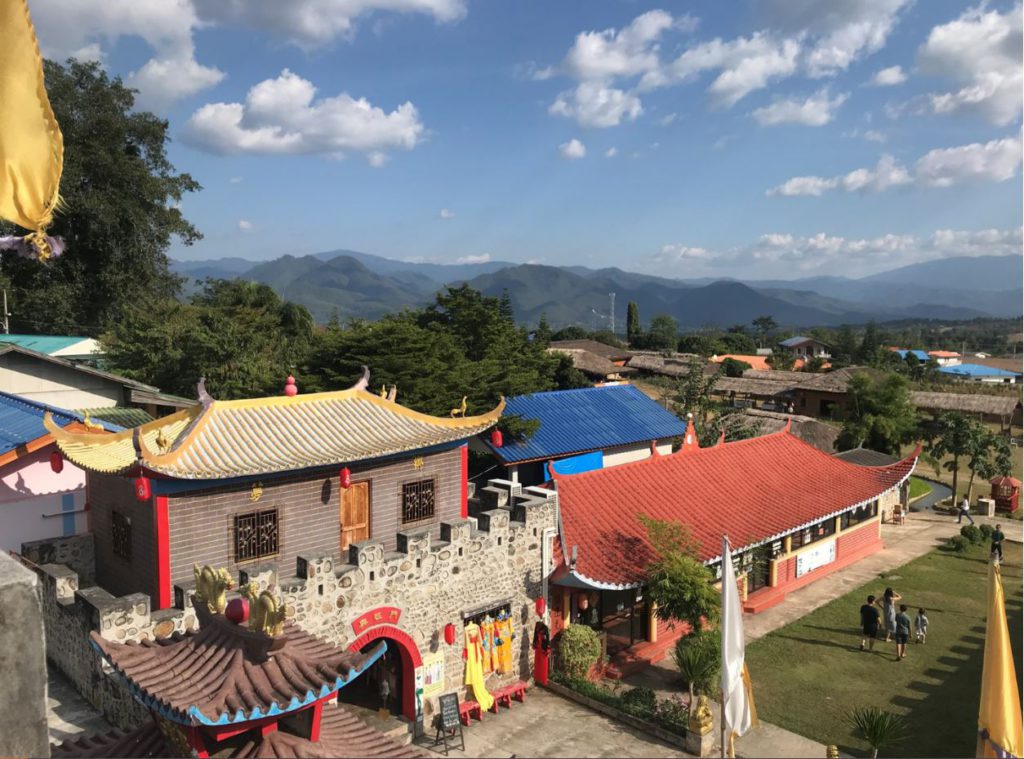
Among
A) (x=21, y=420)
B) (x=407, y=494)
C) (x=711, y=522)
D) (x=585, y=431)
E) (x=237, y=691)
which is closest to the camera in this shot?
(x=237, y=691)

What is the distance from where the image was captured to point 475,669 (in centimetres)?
1412

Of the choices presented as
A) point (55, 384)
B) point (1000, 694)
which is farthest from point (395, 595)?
point (55, 384)

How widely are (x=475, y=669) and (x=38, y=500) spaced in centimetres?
945

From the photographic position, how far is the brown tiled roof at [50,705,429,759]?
6262 mm

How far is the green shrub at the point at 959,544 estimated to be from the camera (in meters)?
24.4

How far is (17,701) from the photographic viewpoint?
8.00 ft

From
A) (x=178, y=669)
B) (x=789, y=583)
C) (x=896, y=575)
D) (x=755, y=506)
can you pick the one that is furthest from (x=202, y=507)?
(x=896, y=575)

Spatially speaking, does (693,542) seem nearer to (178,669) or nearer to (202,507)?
(202,507)

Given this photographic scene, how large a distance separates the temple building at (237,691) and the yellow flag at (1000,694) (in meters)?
6.30

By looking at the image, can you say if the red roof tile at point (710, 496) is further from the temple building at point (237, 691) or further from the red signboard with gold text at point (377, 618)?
the temple building at point (237, 691)

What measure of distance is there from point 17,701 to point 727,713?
392 inches

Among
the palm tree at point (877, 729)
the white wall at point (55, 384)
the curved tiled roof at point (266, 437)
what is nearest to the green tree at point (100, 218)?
the white wall at point (55, 384)

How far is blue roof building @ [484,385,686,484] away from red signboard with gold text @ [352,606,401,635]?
35.2 feet

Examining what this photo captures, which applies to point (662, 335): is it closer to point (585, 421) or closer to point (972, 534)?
point (585, 421)
